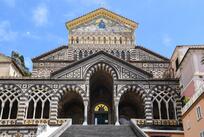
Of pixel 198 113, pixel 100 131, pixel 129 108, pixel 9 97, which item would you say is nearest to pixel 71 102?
pixel 129 108

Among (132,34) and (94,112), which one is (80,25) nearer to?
(132,34)

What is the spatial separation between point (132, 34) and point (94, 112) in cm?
1302

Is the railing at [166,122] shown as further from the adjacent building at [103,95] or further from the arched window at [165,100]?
the arched window at [165,100]

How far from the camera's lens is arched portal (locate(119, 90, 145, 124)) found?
29.2 meters

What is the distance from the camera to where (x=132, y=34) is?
38688mm

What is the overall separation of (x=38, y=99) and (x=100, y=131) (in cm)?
876

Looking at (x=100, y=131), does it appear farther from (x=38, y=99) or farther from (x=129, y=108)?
(x=129, y=108)

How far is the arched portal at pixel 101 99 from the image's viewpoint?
29.8m

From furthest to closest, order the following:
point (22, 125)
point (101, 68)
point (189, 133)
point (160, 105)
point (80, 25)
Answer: point (80, 25) → point (101, 68) → point (160, 105) → point (22, 125) → point (189, 133)

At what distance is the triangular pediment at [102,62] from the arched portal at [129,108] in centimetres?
203

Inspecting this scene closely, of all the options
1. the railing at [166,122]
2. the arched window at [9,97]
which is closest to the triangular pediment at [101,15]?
the arched window at [9,97]

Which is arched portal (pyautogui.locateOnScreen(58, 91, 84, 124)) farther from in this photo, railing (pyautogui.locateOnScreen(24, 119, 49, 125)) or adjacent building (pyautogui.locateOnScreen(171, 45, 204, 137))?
adjacent building (pyautogui.locateOnScreen(171, 45, 204, 137))

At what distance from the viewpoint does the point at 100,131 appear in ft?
67.2

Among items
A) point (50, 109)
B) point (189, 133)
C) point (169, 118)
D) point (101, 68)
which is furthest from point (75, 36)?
point (189, 133)
